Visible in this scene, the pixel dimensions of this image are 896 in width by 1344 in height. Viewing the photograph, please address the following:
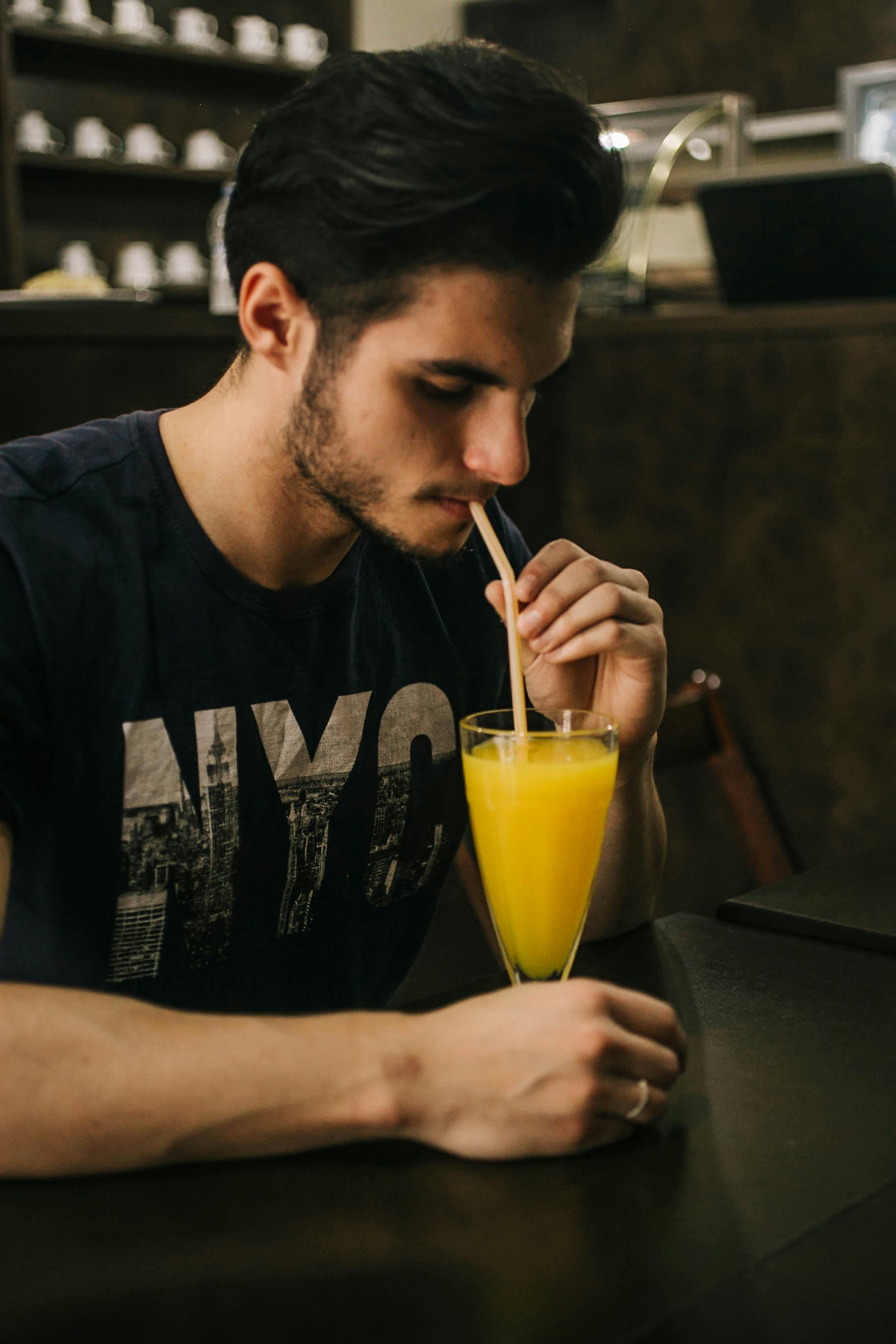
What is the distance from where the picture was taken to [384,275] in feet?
3.14

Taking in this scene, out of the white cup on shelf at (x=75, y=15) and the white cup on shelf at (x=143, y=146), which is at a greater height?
the white cup on shelf at (x=75, y=15)

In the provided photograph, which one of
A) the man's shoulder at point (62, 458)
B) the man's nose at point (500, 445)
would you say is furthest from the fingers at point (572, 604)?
the man's shoulder at point (62, 458)

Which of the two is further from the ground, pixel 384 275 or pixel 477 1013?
pixel 384 275

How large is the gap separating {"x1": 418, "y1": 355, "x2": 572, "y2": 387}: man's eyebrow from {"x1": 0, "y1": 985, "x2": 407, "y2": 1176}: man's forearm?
456 mm

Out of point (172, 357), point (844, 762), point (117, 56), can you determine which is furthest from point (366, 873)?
point (117, 56)

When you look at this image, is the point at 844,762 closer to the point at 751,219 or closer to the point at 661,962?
the point at 751,219

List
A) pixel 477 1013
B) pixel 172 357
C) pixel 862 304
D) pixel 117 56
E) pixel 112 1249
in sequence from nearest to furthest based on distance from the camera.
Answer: pixel 112 1249 → pixel 477 1013 → pixel 172 357 → pixel 862 304 → pixel 117 56

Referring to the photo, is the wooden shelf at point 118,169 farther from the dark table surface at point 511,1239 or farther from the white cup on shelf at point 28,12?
the dark table surface at point 511,1239

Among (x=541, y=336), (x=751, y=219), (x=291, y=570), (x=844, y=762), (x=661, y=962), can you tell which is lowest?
(x=844, y=762)

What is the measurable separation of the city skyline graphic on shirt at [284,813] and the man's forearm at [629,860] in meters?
0.17

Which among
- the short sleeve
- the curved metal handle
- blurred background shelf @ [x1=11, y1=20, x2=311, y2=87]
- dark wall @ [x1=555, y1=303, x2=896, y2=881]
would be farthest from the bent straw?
blurred background shelf @ [x1=11, y1=20, x2=311, y2=87]

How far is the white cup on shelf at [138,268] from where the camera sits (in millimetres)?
4766

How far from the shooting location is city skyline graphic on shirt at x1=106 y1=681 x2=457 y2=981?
1002mm

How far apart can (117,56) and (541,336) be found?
4.33 meters
